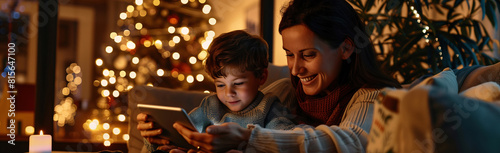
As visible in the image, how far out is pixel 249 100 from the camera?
5.01ft

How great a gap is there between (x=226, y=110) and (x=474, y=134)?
96cm

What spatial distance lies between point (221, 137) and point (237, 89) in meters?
0.37

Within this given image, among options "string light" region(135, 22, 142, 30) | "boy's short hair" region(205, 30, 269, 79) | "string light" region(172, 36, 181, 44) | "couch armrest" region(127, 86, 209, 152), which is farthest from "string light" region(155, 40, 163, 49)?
"boy's short hair" region(205, 30, 269, 79)

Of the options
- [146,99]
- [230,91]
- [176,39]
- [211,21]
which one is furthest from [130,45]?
[230,91]

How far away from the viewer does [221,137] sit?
1147 millimetres

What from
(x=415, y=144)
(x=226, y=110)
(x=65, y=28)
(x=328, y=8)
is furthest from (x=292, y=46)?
(x=65, y=28)

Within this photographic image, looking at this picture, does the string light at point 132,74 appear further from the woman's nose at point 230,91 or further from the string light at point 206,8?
the woman's nose at point 230,91

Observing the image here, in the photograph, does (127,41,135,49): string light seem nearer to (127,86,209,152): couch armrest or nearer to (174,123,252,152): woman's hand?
(127,86,209,152): couch armrest

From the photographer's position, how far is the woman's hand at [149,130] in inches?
52.5

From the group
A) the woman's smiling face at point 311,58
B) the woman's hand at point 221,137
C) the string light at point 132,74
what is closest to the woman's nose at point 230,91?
the woman's smiling face at point 311,58

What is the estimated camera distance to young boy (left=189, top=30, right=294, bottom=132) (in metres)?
1.48

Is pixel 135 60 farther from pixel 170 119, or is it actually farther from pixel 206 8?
pixel 170 119

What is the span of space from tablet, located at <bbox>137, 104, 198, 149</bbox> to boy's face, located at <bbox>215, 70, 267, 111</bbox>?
9.8 inches

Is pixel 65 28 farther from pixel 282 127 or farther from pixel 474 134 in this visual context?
pixel 474 134
